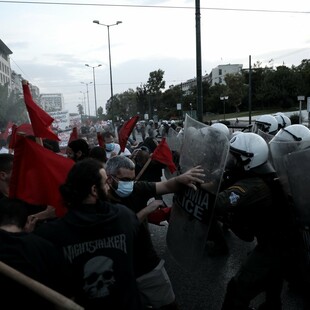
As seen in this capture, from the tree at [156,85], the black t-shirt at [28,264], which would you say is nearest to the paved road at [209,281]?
the black t-shirt at [28,264]

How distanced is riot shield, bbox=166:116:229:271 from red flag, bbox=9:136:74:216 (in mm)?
812

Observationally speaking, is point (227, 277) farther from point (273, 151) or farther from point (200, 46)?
point (200, 46)

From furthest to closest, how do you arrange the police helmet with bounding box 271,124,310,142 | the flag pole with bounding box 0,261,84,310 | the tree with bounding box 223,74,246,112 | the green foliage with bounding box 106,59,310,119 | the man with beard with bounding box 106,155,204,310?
the tree with bounding box 223,74,246,112 → the green foliage with bounding box 106,59,310,119 → the police helmet with bounding box 271,124,310,142 → the man with beard with bounding box 106,155,204,310 → the flag pole with bounding box 0,261,84,310

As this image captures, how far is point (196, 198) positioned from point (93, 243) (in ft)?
3.08

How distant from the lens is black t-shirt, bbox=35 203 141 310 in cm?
199

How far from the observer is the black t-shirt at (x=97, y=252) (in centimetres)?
199

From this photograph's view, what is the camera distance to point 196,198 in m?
2.74

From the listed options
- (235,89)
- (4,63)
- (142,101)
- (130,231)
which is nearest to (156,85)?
(142,101)

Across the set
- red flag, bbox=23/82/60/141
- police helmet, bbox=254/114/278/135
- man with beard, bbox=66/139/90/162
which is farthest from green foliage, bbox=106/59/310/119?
red flag, bbox=23/82/60/141

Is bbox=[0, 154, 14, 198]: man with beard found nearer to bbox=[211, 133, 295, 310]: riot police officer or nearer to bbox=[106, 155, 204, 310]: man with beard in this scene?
bbox=[106, 155, 204, 310]: man with beard

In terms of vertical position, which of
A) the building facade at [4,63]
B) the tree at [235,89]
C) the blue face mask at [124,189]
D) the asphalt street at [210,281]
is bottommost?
the asphalt street at [210,281]

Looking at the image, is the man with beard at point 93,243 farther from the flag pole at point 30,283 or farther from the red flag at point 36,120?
the red flag at point 36,120

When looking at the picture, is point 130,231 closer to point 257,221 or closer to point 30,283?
point 30,283

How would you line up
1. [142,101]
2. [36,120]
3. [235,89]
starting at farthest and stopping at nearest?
1. [235,89]
2. [142,101]
3. [36,120]
